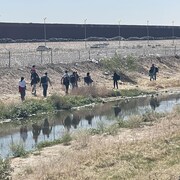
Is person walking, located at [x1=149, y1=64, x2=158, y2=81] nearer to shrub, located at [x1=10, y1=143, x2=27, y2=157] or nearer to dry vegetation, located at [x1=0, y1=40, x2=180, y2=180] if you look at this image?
dry vegetation, located at [x1=0, y1=40, x2=180, y2=180]

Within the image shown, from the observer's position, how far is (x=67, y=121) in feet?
83.2

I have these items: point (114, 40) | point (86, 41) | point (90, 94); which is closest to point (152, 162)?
point (90, 94)

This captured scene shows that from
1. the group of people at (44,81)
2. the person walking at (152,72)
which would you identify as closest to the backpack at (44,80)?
the group of people at (44,81)

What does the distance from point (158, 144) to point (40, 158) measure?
3.79 m

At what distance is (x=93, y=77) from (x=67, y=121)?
16458 millimetres

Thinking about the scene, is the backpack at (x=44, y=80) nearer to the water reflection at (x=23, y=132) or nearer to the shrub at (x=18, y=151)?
the water reflection at (x=23, y=132)

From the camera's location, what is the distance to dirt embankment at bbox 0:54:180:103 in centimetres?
3353

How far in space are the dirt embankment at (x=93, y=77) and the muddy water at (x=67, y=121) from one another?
3.59 meters

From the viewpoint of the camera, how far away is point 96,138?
19000 mm

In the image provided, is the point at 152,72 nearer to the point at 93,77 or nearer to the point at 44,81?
the point at 93,77

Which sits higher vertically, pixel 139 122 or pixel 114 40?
pixel 114 40

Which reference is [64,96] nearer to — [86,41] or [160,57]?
[160,57]

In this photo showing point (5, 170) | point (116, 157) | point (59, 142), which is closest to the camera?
point (5, 170)

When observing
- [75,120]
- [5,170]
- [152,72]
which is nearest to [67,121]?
[75,120]
